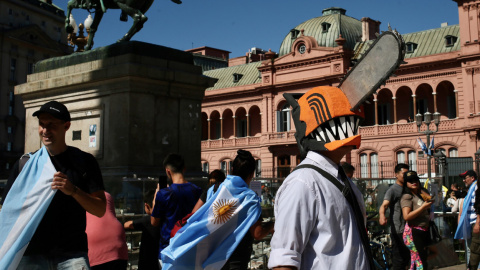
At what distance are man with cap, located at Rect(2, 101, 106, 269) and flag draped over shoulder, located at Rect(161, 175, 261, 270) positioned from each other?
3.40 ft

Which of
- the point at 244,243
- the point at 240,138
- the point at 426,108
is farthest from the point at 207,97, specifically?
the point at 244,243

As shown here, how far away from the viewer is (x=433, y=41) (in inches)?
1601

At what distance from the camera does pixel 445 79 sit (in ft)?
126

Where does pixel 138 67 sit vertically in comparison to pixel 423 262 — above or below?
above

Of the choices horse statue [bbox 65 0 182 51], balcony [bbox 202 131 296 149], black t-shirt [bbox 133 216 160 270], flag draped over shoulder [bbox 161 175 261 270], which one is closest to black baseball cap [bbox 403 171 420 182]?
flag draped over shoulder [bbox 161 175 261 270]

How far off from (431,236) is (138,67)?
4651 mm

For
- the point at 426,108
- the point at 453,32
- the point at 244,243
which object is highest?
the point at 453,32

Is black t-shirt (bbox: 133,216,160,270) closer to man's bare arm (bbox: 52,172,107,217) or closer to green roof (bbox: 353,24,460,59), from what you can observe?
man's bare arm (bbox: 52,172,107,217)

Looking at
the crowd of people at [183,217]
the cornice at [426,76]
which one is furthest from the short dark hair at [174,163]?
the cornice at [426,76]

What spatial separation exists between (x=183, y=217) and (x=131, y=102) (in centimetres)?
304

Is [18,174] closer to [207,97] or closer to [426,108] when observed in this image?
[426,108]

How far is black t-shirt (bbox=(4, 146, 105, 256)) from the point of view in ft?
11.3

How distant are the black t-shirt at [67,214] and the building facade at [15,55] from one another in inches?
2205

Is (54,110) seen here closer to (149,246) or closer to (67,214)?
(67,214)
